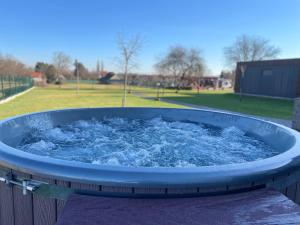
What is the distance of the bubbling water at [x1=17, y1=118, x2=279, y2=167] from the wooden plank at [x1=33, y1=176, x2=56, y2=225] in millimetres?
1415

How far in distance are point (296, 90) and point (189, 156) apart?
16421 millimetres

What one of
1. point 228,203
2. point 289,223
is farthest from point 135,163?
point 289,223

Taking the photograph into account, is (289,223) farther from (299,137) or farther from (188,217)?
(299,137)

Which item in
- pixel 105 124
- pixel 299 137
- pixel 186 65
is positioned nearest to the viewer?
pixel 299 137

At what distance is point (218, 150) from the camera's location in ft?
12.6

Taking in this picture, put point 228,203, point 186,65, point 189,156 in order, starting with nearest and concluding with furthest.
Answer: point 228,203 → point 189,156 → point 186,65

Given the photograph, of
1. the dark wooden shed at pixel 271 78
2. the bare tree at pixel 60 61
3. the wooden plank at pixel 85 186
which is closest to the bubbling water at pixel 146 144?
the wooden plank at pixel 85 186

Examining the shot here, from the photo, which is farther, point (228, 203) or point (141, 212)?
point (228, 203)

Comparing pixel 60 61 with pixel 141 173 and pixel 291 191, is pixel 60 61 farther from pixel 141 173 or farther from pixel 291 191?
pixel 291 191

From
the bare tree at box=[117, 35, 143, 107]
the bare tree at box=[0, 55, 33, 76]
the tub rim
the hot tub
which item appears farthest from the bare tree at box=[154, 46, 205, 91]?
the tub rim

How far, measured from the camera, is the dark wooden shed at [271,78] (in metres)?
16.9

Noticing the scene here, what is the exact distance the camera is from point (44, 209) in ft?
5.25

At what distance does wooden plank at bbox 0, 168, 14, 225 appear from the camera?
1.77 m

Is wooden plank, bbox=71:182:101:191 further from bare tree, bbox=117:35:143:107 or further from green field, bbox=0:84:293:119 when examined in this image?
bare tree, bbox=117:35:143:107
